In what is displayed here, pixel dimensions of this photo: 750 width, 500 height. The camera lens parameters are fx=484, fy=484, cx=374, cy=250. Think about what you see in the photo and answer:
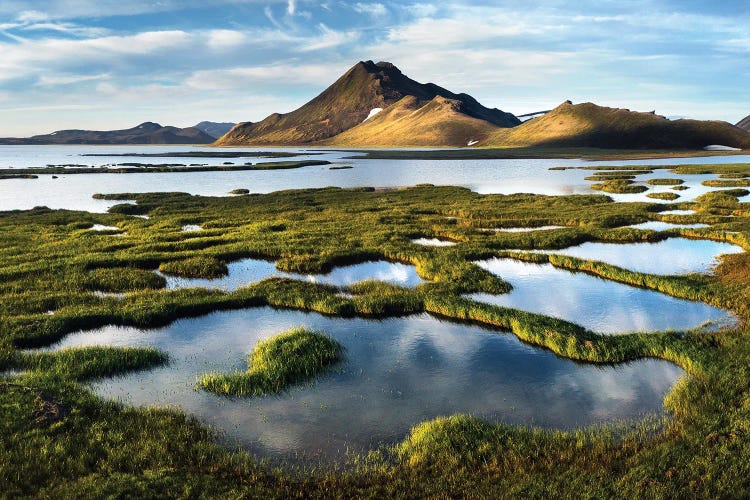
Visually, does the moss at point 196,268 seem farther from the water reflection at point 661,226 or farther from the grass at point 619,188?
the grass at point 619,188

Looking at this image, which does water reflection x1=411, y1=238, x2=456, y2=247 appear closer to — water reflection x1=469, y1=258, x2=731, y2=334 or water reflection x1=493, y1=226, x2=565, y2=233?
water reflection x1=493, y1=226, x2=565, y2=233

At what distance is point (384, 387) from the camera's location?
16.3 m

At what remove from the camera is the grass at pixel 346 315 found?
36.2 ft

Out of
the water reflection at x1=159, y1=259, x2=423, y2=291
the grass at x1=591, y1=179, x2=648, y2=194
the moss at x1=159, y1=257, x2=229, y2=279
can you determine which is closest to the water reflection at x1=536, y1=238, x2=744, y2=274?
the water reflection at x1=159, y1=259, x2=423, y2=291

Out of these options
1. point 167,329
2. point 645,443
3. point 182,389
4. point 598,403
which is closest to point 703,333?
point 598,403

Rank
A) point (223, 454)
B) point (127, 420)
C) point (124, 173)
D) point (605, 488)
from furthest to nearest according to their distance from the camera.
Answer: point (124, 173) < point (127, 420) < point (223, 454) < point (605, 488)

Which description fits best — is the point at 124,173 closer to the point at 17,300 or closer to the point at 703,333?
the point at 17,300

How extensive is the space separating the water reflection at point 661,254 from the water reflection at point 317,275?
13608 mm

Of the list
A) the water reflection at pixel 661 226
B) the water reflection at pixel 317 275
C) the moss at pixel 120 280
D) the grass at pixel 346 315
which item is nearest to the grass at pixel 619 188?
the water reflection at pixel 661 226

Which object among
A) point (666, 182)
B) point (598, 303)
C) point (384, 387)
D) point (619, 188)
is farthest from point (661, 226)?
point (666, 182)

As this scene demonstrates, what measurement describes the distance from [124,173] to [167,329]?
456ft

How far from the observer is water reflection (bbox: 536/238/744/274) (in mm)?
31703

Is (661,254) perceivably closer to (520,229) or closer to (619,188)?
(520,229)

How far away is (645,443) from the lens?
12.5 m
